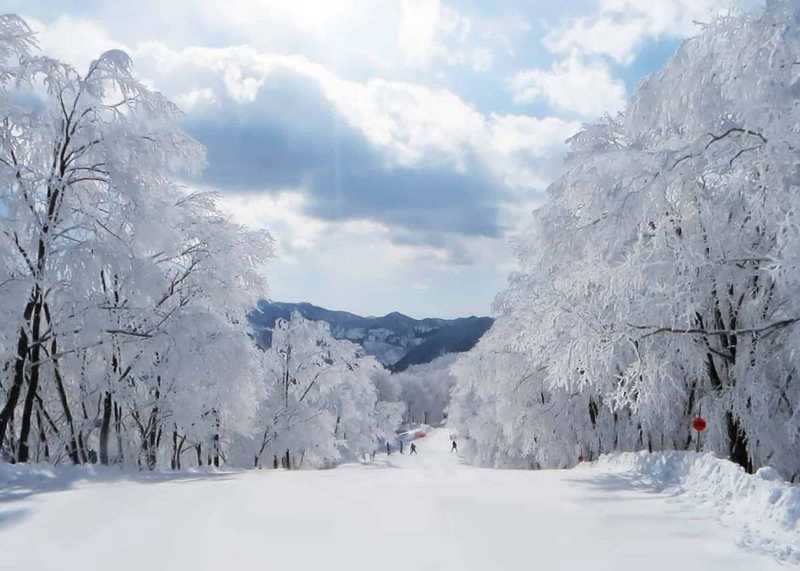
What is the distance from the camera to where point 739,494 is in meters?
7.42

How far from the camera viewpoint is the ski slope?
511 cm

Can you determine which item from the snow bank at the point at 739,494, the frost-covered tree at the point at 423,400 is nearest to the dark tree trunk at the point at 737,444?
the snow bank at the point at 739,494

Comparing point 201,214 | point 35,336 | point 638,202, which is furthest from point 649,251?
point 35,336

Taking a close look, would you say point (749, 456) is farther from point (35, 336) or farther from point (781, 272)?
point (35, 336)

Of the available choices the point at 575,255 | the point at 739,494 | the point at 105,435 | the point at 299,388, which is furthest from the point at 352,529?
the point at 299,388

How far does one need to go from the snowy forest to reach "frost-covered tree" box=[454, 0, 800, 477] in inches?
1.5

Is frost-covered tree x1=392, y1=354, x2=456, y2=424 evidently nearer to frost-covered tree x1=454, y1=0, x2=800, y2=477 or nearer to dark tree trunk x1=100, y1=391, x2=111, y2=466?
dark tree trunk x1=100, y1=391, x2=111, y2=466

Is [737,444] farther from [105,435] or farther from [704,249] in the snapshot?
[105,435]

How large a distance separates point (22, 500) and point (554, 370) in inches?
325

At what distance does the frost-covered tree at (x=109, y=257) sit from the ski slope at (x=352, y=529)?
3.40 m

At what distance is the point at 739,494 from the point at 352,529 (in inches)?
190

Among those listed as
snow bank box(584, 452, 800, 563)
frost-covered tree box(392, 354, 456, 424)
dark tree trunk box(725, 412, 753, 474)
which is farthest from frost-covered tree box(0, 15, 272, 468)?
frost-covered tree box(392, 354, 456, 424)

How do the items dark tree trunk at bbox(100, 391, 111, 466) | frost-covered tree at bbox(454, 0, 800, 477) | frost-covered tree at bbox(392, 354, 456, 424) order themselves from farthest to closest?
frost-covered tree at bbox(392, 354, 456, 424) < dark tree trunk at bbox(100, 391, 111, 466) < frost-covered tree at bbox(454, 0, 800, 477)

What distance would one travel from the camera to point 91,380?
1473 centimetres
